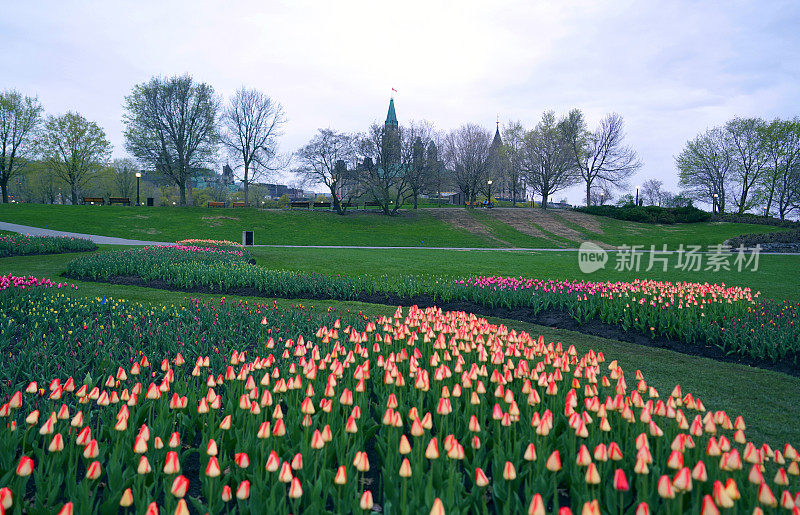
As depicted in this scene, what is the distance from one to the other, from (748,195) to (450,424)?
2521 inches

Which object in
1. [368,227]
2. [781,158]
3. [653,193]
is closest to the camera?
[368,227]

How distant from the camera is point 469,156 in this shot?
53469mm

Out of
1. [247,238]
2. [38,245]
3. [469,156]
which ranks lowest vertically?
[38,245]

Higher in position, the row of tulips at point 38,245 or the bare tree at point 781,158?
the bare tree at point 781,158

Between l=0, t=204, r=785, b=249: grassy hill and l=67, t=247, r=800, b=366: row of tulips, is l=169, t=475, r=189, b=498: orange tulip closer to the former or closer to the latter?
l=67, t=247, r=800, b=366: row of tulips

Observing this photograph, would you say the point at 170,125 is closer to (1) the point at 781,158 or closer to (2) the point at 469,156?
(2) the point at 469,156

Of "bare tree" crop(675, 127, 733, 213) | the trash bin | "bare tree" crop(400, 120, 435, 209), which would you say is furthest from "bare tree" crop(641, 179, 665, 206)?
the trash bin

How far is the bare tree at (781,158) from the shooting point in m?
48.8

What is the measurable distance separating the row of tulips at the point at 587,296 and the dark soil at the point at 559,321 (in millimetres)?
90

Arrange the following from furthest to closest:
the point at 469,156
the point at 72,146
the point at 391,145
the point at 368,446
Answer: the point at 469,156 < the point at 72,146 < the point at 391,145 < the point at 368,446

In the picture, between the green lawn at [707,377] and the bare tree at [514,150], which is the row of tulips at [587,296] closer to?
the green lawn at [707,377]

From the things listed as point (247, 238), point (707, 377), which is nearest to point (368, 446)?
point (707, 377)

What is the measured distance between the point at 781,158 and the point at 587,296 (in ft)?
184

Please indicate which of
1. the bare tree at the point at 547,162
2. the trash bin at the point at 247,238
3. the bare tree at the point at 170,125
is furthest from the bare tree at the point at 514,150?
the trash bin at the point at 247,238
